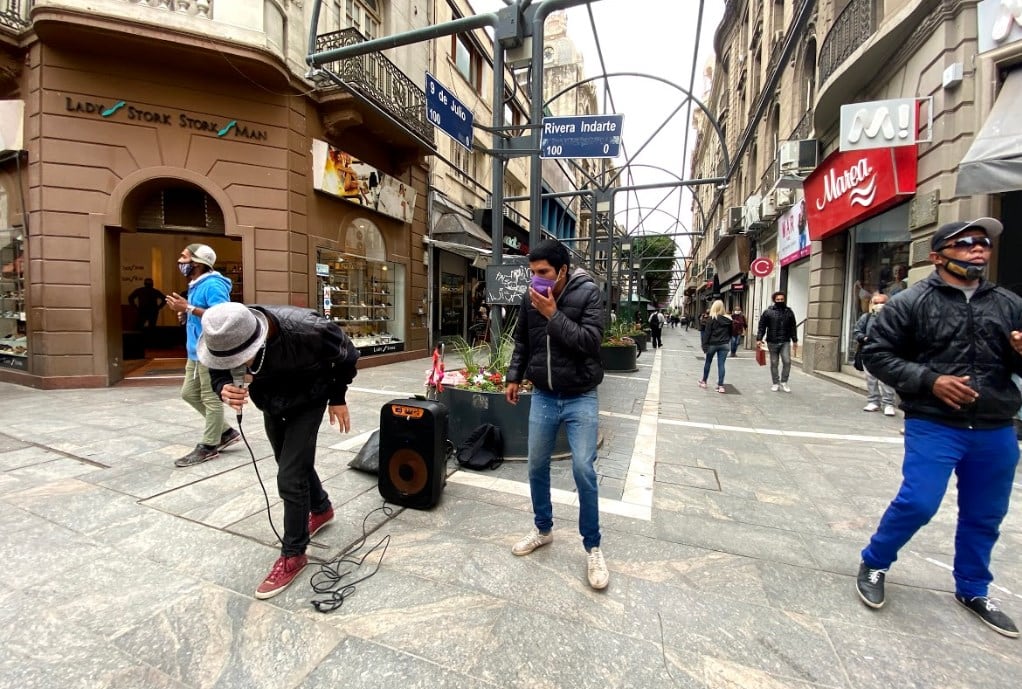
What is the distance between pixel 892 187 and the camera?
7.87m

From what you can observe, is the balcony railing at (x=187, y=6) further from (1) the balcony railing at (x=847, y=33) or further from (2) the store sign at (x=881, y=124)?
(1) the balcony railing at (x=847, y=33)

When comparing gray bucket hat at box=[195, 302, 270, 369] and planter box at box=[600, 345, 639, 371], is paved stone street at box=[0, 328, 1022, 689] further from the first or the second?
planter box at box=[600, 345, 639, 371]

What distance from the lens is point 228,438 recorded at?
4.86 meters

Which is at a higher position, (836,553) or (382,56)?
(382,56)

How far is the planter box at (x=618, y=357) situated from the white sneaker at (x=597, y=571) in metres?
8.57

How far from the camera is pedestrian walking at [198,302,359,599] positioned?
2.40 metres

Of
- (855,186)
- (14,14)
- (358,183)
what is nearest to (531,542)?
(855,186)

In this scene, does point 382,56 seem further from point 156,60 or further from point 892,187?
point 892,187

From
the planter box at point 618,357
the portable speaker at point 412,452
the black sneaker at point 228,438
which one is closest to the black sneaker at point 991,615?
the portable speaker at point 412,452

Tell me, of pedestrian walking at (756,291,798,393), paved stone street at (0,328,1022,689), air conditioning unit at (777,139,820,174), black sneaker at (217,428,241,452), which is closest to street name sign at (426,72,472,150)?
paved stone street at (0,328,1022,689)

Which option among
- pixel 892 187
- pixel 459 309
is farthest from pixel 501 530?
pixel 459 309

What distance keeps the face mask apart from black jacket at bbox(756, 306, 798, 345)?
22.5 ft

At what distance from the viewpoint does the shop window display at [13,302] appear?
28.2 ft

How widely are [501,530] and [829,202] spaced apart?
10.6 metres
